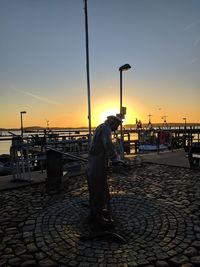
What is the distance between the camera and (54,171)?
26.1 ft

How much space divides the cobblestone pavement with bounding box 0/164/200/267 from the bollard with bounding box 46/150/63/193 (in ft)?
0.99

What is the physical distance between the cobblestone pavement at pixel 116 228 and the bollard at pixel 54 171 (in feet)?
0.99

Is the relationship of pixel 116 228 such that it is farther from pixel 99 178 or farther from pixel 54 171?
pixel 54 171

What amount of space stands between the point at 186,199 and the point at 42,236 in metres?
3.91

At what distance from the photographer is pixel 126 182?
8703mm

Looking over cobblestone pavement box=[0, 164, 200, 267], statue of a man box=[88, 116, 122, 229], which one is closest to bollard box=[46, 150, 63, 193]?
cobblestone pavement box=[0, 164, 200, 267]

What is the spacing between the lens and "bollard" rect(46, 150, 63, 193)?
7.57m

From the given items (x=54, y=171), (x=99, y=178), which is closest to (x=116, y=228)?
(x=99, y=178)

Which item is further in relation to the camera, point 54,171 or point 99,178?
point 54,171

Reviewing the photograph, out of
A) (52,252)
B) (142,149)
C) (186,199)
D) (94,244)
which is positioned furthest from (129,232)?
(142,149)

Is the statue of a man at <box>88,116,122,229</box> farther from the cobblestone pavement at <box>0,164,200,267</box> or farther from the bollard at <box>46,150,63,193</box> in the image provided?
the bollard at <box>46,150,63,193</box>

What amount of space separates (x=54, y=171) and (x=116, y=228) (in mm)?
A: 3674

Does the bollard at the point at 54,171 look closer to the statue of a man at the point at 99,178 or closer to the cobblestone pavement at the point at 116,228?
the cobblestone pavement at the point at 116,228

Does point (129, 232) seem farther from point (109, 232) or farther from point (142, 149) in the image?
point (142, 149)
